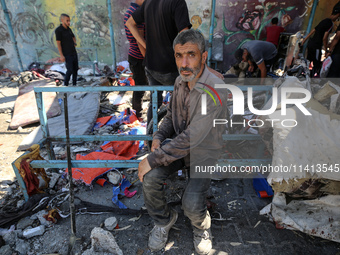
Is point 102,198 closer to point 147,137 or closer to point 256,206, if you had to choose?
point 147,137

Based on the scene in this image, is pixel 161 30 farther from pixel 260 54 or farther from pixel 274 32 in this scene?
pixel 274 32

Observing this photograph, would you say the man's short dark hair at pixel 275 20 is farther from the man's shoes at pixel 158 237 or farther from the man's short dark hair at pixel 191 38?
the man's shoes at pixel 158 237

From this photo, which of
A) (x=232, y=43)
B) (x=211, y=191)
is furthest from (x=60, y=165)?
(x=232, y=43)

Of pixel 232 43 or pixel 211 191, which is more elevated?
pixel 232 43

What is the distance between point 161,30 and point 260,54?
307cm

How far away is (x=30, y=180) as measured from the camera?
Answer: 2.44m

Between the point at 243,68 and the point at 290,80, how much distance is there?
361 centimetres

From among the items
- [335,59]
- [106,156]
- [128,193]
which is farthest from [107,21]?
[128,193]

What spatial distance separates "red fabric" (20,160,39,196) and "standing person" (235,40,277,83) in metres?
4.76

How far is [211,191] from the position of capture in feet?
8.98

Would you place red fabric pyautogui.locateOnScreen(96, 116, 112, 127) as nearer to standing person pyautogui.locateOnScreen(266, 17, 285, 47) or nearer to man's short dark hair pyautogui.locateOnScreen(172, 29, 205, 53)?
man's short dark hair pyautogui.locateOnScreen(172, 29, 205, 53)

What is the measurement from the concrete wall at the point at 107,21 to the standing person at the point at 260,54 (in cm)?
349

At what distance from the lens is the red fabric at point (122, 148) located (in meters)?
3.50

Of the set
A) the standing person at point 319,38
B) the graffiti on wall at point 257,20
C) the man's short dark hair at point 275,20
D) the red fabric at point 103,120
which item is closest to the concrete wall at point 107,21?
the graffiti on wall at point 257,20
